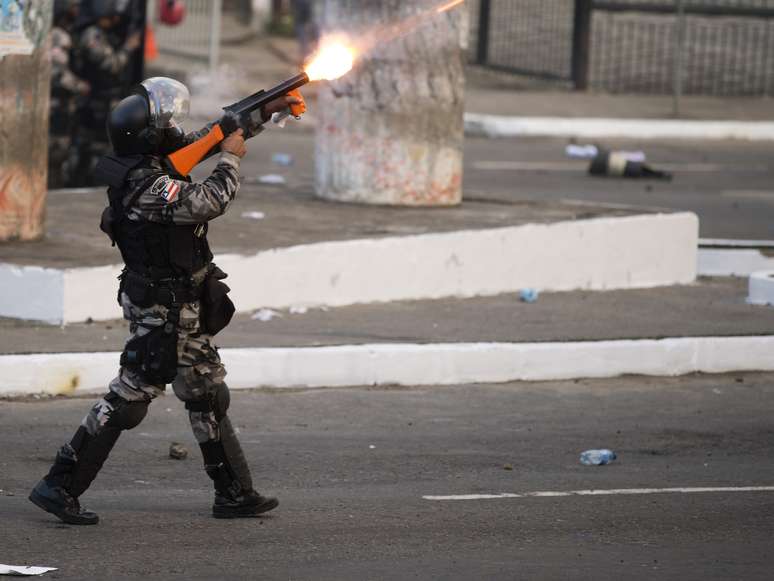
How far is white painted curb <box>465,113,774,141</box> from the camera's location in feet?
72.9

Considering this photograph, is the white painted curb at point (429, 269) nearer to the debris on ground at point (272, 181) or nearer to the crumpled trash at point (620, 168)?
the debris on ground at point (272, 181)

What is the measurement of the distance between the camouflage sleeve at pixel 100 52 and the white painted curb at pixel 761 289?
5994mm

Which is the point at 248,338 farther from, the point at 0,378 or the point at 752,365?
the point at 752,365

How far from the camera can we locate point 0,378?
9.04 meters

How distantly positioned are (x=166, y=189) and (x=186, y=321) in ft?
1.70

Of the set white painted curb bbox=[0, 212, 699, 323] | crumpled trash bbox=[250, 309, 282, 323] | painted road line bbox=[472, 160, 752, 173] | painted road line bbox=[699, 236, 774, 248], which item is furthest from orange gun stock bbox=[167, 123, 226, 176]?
painted road line bbox=[472, 160, 752, 173]

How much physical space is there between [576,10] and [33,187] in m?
14.8

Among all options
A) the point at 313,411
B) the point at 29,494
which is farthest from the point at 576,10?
the point at 29,494

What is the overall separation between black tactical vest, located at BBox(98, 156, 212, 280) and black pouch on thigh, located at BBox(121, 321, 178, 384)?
21 cm

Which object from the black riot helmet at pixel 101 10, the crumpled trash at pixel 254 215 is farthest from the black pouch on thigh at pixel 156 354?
the black riot helmet at pixel 101 10

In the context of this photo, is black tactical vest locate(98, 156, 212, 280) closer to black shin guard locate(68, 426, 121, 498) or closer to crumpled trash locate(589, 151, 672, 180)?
black shin guard locate(68, 426, 121, 498)

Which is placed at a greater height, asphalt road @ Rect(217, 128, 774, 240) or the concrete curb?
asphalt road @ Rect(217, 128, 774, 240)

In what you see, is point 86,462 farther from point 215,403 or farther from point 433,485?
point 433,485

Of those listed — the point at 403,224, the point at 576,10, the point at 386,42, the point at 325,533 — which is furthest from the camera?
the point at 576,10
